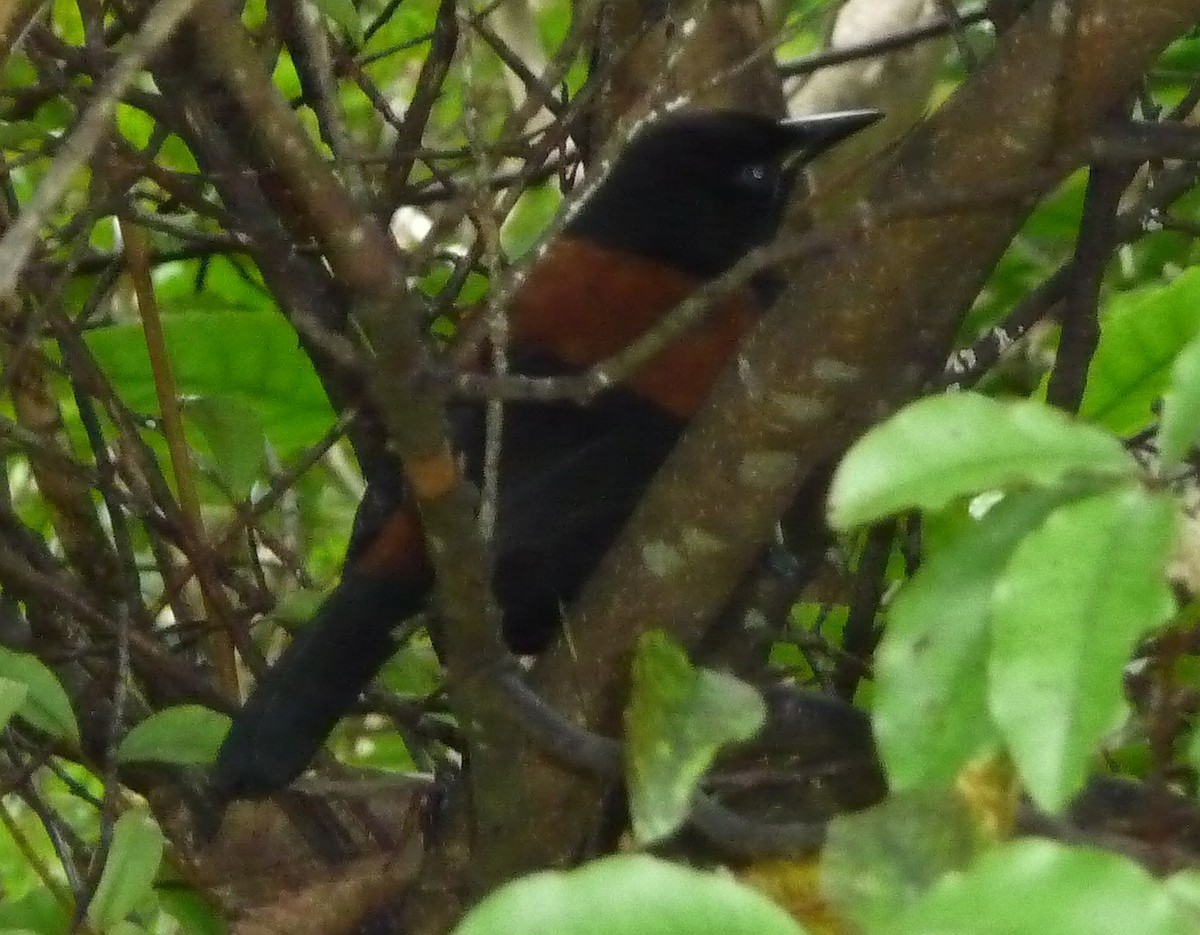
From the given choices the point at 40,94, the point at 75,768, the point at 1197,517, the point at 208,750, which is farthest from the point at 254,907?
the point at 75,768

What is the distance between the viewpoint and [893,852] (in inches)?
34.6

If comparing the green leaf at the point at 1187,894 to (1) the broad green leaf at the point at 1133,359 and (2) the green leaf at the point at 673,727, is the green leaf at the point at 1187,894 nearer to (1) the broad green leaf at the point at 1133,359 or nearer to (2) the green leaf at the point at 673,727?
(2) the green leaf at the point at 673,727

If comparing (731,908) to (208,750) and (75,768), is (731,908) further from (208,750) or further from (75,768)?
(75,768)

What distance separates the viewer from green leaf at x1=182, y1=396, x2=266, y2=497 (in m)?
1.95

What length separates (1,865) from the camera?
9.15ft

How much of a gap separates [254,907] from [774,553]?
0.68 m

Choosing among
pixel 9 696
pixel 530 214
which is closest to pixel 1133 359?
pixel 9 696

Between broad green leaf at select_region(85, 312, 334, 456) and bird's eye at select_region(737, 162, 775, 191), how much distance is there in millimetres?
749

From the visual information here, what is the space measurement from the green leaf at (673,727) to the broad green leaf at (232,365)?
1182 mm

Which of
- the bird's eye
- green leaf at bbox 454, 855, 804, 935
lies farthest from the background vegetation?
the bird's eye

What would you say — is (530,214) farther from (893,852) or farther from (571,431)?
(893,852)

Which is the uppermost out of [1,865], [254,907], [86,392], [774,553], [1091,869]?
[86,392]

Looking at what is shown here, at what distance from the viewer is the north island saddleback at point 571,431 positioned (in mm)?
1898

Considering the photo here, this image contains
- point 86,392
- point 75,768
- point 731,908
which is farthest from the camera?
point 75,768
